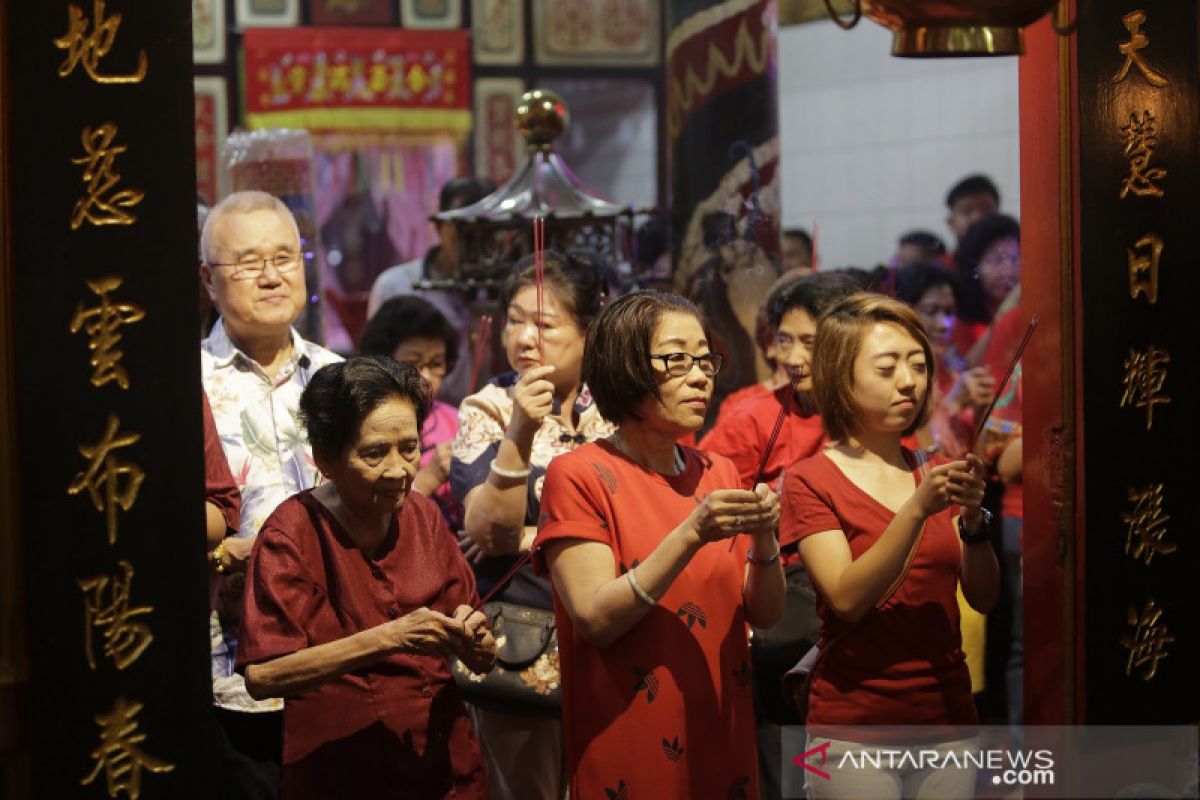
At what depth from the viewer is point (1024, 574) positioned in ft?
10.5

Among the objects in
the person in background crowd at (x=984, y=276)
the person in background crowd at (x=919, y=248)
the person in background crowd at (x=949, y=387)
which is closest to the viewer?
the person in background crowd at (x=949, y=387)

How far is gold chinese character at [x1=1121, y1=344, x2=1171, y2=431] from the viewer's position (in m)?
2.98

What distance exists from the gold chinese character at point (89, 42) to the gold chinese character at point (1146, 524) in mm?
1831

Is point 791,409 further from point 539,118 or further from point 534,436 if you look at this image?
point 539,118

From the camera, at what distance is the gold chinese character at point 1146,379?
2980mm

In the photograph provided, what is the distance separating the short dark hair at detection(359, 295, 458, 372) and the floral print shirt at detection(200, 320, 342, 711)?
1.81ft

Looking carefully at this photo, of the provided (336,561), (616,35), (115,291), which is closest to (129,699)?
(336,561)

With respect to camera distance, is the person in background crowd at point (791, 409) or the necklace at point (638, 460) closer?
the necklace at point (638, 460)

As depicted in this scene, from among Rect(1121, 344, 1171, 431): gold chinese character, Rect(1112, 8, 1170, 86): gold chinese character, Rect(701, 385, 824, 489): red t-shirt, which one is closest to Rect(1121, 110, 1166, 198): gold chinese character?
Rect(1112, 8, 1170, 86): gold chinese character

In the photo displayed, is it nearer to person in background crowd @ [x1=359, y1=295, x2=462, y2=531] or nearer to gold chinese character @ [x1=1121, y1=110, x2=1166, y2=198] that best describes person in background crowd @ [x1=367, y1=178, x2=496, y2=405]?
person in background crowd @ [x1=359, y1=295, x2=462, y2=531]

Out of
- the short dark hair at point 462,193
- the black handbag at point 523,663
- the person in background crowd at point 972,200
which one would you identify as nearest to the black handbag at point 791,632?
the black handbag at point 523,663

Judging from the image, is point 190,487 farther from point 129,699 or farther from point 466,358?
point 466,358

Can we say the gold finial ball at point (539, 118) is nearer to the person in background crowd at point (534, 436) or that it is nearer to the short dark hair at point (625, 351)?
the person in background crowd at point (534, 436)

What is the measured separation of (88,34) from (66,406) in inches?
20.1
